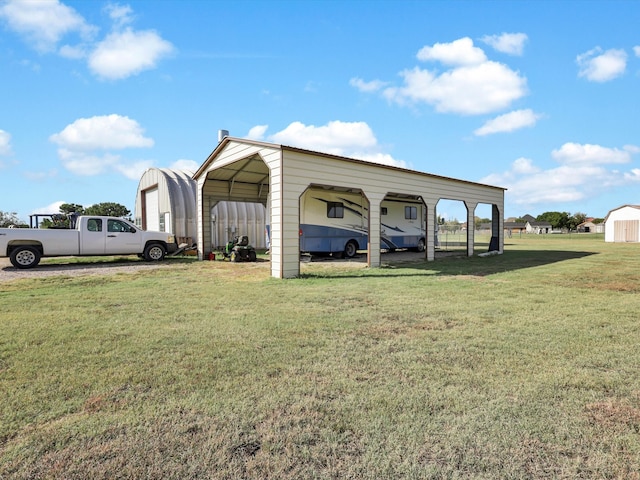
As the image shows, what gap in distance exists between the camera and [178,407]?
3.02 m

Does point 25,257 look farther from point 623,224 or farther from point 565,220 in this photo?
point 565,220

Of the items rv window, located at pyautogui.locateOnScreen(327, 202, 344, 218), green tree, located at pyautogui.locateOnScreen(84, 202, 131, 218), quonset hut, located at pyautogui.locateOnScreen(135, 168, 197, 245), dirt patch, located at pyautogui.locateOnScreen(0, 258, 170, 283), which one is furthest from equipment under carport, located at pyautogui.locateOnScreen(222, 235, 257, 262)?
green tree, located at pyautogui.locateOnScreen(84, 202, 131, 218)

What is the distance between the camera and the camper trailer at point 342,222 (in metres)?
15.5

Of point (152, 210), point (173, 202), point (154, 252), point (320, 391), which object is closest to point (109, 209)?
point (152, 210)

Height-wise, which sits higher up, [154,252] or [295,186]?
[295,186]

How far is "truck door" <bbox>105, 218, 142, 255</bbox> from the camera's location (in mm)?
14219

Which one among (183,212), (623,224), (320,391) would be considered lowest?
(320,391)

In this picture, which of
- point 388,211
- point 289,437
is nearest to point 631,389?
point 289,437

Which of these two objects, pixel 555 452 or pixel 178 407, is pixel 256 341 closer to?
pixel 178 407

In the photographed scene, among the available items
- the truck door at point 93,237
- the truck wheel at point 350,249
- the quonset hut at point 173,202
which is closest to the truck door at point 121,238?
the truck door at point 93,237

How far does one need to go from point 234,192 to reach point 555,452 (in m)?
17.3

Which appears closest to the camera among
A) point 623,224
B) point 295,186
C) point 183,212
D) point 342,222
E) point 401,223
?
point 295,186

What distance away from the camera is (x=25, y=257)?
41.3 feet

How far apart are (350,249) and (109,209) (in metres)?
54.6
